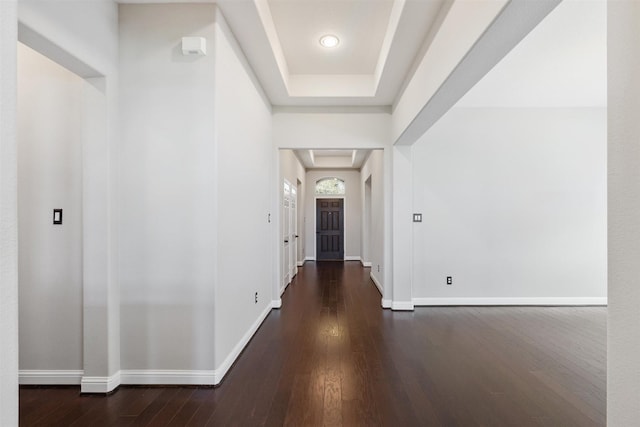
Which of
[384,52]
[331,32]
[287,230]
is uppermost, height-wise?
[331,32]

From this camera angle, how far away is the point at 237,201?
2.75 m

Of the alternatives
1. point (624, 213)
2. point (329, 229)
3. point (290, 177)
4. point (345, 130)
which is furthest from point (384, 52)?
point (329, 229)

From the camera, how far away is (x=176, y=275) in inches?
88.4

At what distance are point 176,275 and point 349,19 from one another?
2647 mm

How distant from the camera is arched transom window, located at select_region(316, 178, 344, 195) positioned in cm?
901

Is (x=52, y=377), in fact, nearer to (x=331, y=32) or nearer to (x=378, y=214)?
(x=331, y=32)

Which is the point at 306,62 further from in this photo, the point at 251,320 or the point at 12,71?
the point at 12,71

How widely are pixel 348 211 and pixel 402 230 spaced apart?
4867mm

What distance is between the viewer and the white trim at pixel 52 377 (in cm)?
222

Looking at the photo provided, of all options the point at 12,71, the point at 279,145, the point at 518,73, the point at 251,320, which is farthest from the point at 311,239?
the point at 12,71

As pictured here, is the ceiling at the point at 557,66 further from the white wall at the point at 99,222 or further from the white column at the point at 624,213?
the white wall at the point at 99,222

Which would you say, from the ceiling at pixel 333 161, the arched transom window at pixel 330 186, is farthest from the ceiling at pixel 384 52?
the arched transom window at pixel 330 186

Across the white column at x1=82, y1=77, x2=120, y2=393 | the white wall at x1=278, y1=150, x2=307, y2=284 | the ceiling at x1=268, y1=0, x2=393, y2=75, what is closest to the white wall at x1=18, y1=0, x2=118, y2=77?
the white column at x1=82, y1=77, x2=120, y2=393

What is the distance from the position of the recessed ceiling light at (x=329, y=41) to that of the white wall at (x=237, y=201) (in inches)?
32.1
